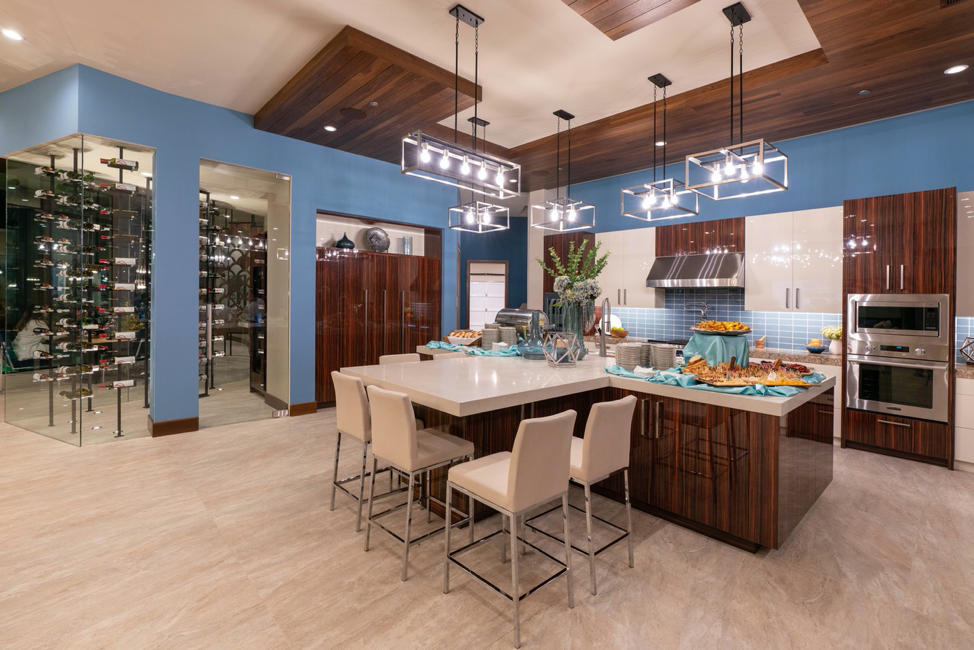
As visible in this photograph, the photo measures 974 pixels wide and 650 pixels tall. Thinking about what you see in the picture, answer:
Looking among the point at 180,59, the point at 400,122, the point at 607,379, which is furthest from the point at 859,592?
the point at 180,59

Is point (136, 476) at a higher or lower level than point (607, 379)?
lower

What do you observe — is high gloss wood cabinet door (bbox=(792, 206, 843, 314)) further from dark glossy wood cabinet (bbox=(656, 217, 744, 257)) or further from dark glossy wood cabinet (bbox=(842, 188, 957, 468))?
dark glossy wood cabinet (bbox=(656, 217, 744, 257))

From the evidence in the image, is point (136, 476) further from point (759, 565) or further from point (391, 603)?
point (759, 565)

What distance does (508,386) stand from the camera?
236cm

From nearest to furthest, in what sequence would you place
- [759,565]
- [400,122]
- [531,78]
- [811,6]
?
[759,565] → [811,6] → [531,78] → [400,122]

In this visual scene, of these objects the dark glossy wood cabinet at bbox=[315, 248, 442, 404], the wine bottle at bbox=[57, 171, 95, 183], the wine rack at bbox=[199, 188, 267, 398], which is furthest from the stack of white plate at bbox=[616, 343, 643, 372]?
the wine bottle at bbox=[57, 171, 95, 183]

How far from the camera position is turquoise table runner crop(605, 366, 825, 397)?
2.35 m

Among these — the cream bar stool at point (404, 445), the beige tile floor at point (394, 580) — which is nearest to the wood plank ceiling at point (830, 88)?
the beige tile floor at point (394, 580)

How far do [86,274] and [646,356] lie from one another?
4893 mm

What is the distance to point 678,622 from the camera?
1943mm

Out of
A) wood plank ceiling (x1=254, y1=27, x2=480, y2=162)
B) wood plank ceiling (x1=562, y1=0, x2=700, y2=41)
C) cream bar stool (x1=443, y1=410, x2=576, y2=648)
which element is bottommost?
cream bar stool (x1=443, y1=410, x2=576, y2=648)

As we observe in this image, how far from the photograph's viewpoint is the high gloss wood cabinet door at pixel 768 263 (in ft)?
15.6

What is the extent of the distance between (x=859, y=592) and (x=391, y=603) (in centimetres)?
215

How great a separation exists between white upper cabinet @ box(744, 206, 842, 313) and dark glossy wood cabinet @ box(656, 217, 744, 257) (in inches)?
4.7
